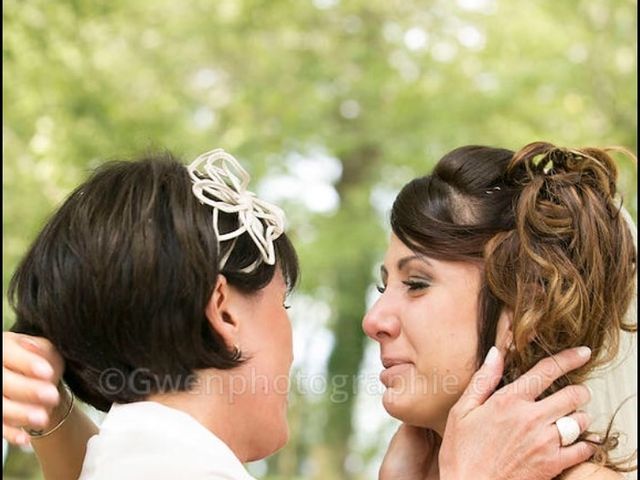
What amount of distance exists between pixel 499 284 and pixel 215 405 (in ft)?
3.52

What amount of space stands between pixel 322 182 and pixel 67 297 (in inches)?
337

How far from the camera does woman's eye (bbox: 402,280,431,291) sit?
3.04 metres

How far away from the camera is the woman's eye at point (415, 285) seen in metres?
3.04

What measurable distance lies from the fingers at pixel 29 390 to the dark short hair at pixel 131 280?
15 cm

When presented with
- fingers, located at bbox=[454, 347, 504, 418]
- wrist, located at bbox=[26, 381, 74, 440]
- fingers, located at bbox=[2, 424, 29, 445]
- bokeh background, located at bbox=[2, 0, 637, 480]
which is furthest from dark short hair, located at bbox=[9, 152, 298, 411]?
bokeh background, located at bbox=[2, 0, 637, 480]

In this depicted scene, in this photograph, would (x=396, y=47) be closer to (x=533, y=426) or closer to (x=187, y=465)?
(x=533, y=426)

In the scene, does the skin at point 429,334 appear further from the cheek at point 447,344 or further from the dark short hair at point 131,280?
the dark short hair at point 131,280

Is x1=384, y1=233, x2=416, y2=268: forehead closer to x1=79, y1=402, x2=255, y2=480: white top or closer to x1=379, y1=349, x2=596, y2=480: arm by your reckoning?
x1=379, y1=349, x2=596, y2=480: arm

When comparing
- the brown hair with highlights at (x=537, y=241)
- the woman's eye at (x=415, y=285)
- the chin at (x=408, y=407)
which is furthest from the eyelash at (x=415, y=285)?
the chin at (x=408, y=407)

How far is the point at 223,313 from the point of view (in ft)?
7.82

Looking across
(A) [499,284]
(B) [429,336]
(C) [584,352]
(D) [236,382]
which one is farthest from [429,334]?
(D) [236,382]

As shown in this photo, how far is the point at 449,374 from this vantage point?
9.88 feet

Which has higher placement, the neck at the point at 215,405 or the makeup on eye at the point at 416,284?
the makeup on eye at the point at 416,284

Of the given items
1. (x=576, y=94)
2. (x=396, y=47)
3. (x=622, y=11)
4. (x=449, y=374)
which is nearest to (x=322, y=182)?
(x=396, y=47)
